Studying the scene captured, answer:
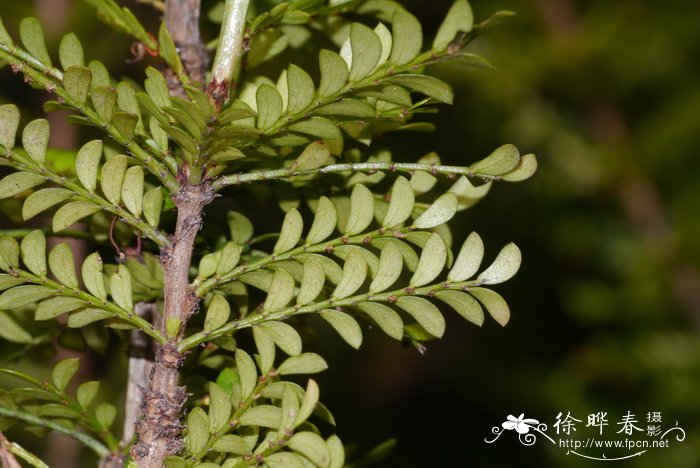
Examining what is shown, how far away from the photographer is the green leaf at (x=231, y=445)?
0.47 m

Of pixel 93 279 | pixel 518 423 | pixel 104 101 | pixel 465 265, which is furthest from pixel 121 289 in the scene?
pixel 518 423

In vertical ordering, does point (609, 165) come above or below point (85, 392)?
above

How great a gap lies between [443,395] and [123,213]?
9.29ft

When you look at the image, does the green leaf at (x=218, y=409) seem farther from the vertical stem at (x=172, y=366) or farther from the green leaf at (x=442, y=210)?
the green leaf at (x=442, y=210)

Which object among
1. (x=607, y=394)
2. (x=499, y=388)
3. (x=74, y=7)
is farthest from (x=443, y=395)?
(x=74, y=7)

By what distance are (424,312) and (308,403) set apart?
0.32 ft

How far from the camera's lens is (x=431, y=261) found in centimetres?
50

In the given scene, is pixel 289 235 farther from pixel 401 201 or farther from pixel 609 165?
pixel 609 165

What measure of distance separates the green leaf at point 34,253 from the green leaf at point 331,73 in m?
0.21

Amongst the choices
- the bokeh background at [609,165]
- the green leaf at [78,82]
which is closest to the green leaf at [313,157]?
the green leaf at [78,82]

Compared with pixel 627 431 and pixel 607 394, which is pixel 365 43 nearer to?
pixel 627 431

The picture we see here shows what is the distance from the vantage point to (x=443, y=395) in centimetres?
Answer: 320

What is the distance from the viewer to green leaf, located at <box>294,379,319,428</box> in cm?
46

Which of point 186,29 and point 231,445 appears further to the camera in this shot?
point 186,29
